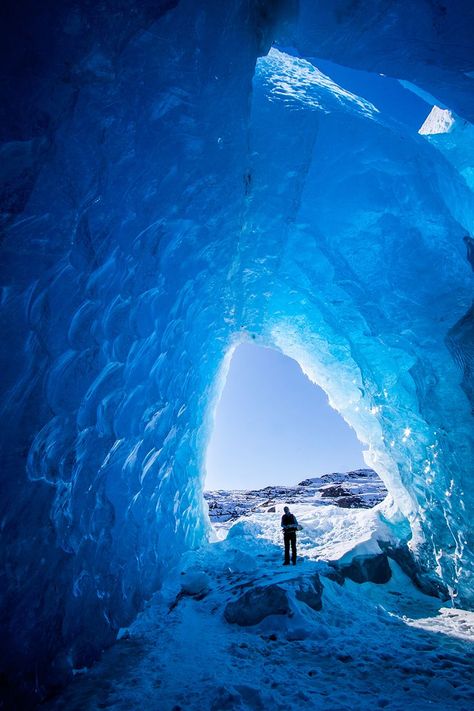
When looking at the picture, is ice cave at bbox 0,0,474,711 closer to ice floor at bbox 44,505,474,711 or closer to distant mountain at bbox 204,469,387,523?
ice floor at bbox 44,505,474,711

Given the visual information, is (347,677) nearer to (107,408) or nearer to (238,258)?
(107,408)

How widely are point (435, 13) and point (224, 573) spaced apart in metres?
8.23

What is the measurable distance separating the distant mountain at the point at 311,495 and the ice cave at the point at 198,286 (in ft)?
19.2

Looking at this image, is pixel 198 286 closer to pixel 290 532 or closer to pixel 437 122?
pixel 290 532

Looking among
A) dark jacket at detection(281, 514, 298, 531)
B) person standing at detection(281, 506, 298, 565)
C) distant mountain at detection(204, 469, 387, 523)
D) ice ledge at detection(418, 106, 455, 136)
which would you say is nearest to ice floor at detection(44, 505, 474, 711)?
person standing at detection(281, 506, 298, 565)

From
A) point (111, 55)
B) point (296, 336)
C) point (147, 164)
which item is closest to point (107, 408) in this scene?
point (147, 164)

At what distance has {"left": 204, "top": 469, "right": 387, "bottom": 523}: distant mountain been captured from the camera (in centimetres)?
1471

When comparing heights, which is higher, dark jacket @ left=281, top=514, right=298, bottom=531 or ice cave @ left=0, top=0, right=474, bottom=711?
ice cave @ left=0, top=0, right=474, bottom=711

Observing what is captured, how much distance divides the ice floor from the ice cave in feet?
0.21

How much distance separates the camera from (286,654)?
11.3ft

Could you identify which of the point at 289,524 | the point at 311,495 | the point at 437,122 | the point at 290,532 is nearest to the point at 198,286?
the point at 289,524

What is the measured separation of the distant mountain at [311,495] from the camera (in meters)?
14.7

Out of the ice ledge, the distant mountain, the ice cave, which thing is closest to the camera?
the ice cave

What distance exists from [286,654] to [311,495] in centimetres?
1498
